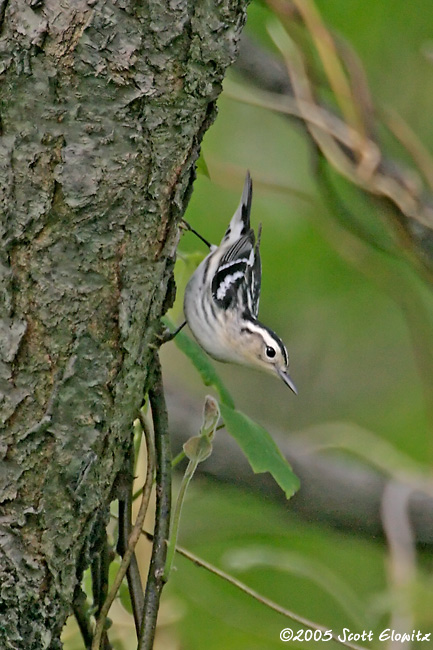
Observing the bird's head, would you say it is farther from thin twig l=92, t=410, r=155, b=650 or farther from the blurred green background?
thin twig l=92, t=410, r=155, b=650

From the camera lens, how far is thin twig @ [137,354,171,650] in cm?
164

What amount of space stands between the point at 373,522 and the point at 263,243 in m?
1.52

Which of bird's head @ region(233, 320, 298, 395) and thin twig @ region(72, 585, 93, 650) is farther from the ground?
thin twig @ region(72, 585, 93, 650)

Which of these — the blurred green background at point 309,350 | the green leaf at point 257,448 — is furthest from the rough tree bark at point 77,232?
the blurred green background at point 309,350

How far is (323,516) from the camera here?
133 inches

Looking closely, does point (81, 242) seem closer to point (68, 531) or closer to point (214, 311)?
point (68, 531)

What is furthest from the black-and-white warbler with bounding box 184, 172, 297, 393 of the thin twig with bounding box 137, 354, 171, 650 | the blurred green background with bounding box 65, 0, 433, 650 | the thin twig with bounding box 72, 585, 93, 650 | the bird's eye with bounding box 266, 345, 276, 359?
the thin twig with bounding box 72, 585, 93, 650

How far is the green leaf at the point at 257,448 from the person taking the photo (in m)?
1.83

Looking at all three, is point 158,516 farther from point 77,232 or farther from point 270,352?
point 270,352

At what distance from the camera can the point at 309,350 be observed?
5043 mm

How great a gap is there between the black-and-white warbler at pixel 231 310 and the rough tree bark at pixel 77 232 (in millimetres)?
1386

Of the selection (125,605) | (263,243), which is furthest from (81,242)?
(263,243)

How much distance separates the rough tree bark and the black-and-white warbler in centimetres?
139

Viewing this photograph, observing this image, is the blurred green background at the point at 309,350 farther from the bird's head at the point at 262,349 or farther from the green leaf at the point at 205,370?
the green leaf at the point at 205,370
